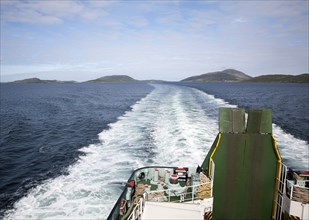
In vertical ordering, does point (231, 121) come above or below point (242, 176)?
above

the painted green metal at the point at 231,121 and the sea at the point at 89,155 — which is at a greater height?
the painted green metal at the point at 231,121

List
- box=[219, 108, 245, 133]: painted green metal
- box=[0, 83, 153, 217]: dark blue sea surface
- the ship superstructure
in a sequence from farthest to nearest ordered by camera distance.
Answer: box=[0, 83, 153, 217]: dark blue sea surface → box=[219, 108, 245, 133]: painted green metal → the ship superstructure

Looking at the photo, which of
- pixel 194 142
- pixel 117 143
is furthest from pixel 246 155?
pixel 117 143

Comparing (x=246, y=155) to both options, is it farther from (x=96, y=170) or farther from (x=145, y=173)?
(x=96, y=170)

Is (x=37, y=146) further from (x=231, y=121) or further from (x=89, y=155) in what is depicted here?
(x=231, y=121)

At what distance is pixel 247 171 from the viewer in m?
11.4

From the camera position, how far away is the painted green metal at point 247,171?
1117 centimetres

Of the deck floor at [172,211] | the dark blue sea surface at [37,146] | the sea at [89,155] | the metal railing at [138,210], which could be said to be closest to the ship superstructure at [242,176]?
the metal railing at [138,210]

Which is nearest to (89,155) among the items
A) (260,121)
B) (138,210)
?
(138,210)

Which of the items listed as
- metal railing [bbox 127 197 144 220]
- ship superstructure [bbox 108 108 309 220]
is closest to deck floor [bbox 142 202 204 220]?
metal railing [bbox 127 197 144 220]

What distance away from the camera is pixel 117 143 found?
3100 cm

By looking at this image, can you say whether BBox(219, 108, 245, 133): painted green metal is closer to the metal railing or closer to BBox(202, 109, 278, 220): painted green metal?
BBox(202, 109, 278, 220): painted green metal

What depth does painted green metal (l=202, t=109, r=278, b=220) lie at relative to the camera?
1117cm

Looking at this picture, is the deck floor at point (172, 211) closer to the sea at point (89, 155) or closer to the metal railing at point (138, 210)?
the metal railing at point (138, 210)
